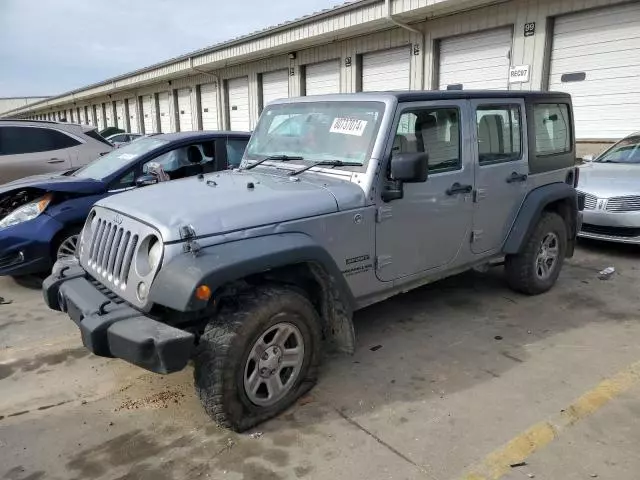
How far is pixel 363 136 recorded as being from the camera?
11.5 feet

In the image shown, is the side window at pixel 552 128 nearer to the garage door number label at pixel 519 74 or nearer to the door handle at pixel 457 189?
the door handle at pixel 457 189

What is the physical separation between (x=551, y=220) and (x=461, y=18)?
809cm

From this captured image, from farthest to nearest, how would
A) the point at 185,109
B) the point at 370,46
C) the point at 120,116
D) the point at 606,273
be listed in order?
the point at 120,116
the point at 185,109
the point at 370,46
the point at 606,273

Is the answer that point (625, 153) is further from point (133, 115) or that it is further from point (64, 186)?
point (133, 115)

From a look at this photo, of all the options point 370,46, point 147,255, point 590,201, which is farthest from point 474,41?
point 147,255

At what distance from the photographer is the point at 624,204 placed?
20.7 ft

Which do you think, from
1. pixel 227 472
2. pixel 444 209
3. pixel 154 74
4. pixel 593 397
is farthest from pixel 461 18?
pixel 154 74

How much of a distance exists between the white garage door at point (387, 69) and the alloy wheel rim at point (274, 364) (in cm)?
1073

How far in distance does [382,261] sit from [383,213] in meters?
0.35

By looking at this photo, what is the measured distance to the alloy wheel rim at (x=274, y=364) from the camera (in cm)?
290

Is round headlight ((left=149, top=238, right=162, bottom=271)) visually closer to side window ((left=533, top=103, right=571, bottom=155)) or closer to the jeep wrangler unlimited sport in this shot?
the jeep wrangler unlimited sport

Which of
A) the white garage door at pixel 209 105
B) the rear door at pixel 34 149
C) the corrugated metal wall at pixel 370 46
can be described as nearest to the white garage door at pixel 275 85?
the corrugated metal wall at pixel 370 46

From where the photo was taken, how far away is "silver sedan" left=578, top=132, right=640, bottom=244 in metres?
6.29

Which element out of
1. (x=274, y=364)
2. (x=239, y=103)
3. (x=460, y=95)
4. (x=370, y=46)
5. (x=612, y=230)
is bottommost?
(x=274, y=364)
